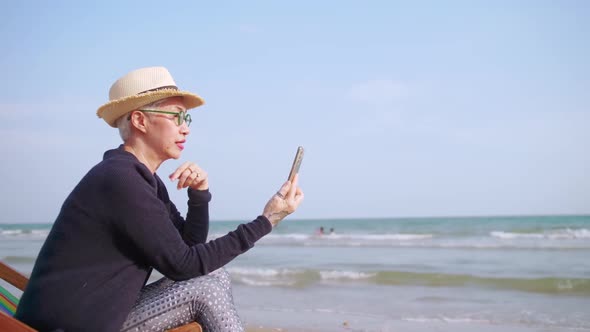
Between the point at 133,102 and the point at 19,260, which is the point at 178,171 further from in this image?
the point at 19,260

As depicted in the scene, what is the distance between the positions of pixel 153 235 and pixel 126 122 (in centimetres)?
58

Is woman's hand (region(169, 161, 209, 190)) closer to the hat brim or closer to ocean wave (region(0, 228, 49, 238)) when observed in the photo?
the hat brim

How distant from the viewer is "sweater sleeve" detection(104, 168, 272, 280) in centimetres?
219

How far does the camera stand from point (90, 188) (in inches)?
88.0

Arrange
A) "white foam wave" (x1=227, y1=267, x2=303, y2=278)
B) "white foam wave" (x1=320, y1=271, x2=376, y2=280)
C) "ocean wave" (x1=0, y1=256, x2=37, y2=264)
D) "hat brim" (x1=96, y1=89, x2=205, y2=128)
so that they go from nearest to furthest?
"hat brim" (x1=96, y1=89, x2=205, y2=128) → "white foam wave" (x1=320, y1=271, x2=376, y2=280) → "white foam wave" (x1=227, y1=267, x2=303, y2=278) → "ocean wave" (x1=0, y1=256, x2=37, y2=264)

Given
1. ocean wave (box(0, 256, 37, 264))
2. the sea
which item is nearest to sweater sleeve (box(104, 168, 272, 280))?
the sea

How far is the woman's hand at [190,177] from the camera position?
2.71 m

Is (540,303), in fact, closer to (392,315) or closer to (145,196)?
(392,315)

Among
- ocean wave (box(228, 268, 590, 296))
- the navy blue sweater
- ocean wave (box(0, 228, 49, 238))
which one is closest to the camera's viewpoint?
the navy blue sweater

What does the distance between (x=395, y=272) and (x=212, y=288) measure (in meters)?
8.62

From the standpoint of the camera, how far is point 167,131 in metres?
2.51

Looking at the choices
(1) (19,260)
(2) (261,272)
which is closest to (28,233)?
(1) (19,260)

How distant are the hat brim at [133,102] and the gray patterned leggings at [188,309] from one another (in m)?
0.72

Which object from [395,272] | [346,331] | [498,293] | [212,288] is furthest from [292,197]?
[395,272]
